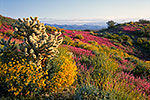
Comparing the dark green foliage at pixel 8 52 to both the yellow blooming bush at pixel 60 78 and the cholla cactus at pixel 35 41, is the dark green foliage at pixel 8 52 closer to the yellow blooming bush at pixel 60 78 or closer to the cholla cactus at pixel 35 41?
the cholla cactus at pixel 35 41

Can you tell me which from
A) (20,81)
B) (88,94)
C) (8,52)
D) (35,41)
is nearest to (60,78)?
(88,94)

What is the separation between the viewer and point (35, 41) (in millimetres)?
4375

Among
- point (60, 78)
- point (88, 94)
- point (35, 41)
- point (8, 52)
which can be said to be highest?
point (35, 41)

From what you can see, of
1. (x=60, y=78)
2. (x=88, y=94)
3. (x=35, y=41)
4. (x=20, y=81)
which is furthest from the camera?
(x=35, y=41)

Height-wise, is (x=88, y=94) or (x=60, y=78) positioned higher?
(x=60, y=78)

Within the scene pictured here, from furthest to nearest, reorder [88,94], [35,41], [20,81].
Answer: [35,41], [20,81], [88,94]

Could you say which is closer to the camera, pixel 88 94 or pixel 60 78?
pixel 88 94

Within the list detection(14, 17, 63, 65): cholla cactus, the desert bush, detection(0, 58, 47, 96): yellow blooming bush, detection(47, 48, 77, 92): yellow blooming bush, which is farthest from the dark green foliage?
the desert bush

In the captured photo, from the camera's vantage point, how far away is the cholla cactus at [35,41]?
4.35 meters

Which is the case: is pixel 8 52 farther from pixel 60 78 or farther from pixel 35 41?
pixel 60 78

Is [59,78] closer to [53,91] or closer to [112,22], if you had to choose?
[53,91]

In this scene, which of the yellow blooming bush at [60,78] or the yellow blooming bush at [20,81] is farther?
the yellow blooming bush at [60,78]

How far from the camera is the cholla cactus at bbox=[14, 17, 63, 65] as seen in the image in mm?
4348

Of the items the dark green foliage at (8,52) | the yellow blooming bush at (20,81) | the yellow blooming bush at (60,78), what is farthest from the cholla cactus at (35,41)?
the yellow blooming bush at (20,81)
